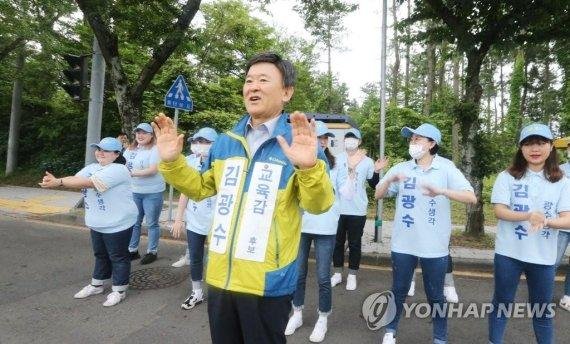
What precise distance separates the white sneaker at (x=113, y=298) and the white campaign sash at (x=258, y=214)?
3016mm

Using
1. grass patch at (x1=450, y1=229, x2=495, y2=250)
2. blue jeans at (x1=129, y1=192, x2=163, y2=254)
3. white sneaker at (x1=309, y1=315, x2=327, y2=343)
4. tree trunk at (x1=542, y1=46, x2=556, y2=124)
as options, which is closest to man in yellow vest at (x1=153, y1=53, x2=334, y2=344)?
white sneaker at (x1=309, y1=315, x2=327, y2=343)

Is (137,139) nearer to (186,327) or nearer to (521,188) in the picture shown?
(186,327)

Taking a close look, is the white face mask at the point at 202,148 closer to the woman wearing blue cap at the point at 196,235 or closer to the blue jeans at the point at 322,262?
the woman wearing blue cap at the point at 196,235

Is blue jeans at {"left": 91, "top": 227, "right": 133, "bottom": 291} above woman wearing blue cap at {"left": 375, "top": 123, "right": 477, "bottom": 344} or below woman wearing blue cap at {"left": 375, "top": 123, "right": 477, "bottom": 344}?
below

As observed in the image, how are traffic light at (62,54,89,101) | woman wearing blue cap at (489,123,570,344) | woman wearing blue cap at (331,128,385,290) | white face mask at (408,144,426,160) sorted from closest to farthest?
woman wearing blue cap at (489,123,570,344) → white face mask at (408,144,426,160) → woman wearing blue cap at (331,128,385,290) → traffic light at (62,54,89,101)

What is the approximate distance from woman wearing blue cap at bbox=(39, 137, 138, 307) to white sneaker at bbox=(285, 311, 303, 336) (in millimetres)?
1937

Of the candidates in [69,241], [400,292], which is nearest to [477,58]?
[400,292]

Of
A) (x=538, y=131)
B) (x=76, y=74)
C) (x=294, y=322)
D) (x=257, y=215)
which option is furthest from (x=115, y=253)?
(x=76, y=74)

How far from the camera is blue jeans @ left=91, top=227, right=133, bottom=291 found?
4404 mm

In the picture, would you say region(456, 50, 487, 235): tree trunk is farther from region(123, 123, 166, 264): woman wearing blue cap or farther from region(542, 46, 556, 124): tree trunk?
region(542, 46, 556, 124): tree trunk

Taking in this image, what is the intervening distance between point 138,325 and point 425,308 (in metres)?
2.97

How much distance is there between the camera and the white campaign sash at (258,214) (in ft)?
6.55

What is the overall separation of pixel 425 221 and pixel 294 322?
157 cm

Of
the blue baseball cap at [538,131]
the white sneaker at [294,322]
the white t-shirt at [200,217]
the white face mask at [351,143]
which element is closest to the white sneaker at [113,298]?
the white t-shirt at [200,217]
